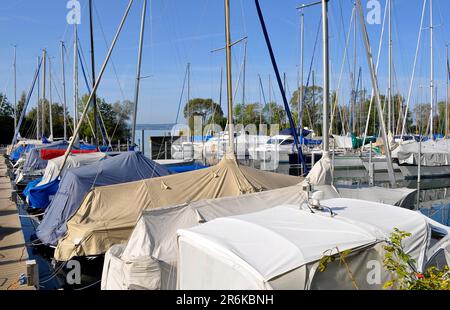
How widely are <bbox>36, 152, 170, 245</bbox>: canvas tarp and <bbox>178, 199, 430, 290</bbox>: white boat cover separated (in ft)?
22.5

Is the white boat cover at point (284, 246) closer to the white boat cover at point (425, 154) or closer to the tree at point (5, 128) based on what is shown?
the white boat cover at point (425, 154)

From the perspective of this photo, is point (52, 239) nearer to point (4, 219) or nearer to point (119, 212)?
point (119, 212)

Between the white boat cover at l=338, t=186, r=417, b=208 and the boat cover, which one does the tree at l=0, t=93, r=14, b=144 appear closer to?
the boat cover

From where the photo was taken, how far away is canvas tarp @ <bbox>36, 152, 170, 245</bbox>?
11484 mm

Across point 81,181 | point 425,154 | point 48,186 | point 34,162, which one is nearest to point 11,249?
point 81,181

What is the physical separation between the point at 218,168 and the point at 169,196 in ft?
4.61

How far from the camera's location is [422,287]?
135 inches

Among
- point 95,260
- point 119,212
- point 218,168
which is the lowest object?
point 95,260

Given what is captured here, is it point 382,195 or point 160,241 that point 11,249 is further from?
point 382,195

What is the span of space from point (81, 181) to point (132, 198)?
263cm

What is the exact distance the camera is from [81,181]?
1234cm

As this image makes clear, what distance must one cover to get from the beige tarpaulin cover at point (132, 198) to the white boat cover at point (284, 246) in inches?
176
